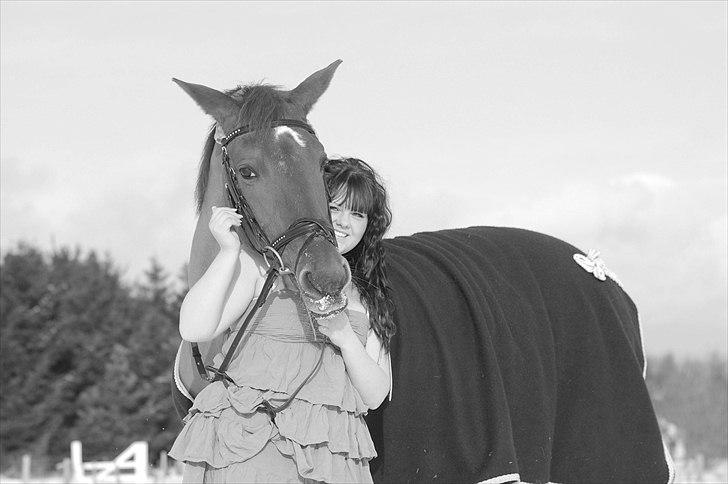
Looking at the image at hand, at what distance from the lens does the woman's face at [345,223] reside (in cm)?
388

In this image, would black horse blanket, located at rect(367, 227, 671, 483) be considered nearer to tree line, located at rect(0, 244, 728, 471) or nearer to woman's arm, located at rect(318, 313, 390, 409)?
woman's arm, located at rect(318, 313, 390, 409)

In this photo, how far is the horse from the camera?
3408 millimetres

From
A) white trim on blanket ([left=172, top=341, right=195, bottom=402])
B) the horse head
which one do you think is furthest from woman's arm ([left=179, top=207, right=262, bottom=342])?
white trim on blanket ([left=172, top=341, right=195, bottom=402])

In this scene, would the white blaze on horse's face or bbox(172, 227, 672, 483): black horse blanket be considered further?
bbox(172, 227, 672, 483): black horse blanket

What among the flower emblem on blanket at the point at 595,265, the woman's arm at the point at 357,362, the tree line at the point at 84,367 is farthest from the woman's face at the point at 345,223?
the tree line at the point at 84,367

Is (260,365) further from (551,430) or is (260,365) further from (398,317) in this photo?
(551,430)

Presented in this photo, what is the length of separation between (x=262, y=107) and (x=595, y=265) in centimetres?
266

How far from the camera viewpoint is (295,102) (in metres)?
3.67

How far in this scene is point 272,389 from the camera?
3207mm

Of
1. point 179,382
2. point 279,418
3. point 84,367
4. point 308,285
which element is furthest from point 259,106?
point 84,367

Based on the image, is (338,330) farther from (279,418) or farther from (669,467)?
(669,467)

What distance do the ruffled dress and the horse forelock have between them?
1.97 ft

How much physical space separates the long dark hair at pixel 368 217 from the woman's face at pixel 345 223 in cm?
2

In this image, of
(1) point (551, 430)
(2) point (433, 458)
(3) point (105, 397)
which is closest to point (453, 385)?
(2) point (433, 458)
